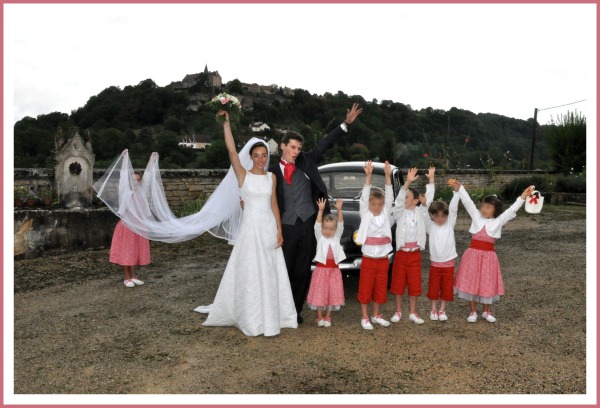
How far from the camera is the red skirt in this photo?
661 centimetres

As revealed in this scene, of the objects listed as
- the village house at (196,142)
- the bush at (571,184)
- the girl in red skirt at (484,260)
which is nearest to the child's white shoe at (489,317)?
the girl in red skirt at (484,260)

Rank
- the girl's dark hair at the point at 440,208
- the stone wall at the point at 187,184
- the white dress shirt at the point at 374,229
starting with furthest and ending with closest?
the stone wall at the point at 187,184
the girl's dark hair at the point at 440,208
the white dress shirt at the point at 374,229

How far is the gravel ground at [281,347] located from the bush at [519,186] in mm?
12514

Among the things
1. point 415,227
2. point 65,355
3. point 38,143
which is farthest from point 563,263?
point 38,143

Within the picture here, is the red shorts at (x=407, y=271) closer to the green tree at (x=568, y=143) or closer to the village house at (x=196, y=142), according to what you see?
the village house at (x=196, y=142)

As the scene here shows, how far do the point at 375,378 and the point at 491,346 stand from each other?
1.35 meters

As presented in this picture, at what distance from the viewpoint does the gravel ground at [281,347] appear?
11.9 feet

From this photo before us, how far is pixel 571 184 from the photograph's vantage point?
18.0 m

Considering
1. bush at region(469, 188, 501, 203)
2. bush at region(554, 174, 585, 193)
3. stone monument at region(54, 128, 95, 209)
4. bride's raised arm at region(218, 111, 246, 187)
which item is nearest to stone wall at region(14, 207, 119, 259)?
stone monument at region(54, 128, 95, 209)

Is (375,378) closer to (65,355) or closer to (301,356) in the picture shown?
(301,356)

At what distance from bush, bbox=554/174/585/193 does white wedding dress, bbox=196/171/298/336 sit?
16578 mm

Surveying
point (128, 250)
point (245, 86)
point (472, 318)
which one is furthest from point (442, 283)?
point (245, 86)

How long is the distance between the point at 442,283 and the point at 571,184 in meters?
15.6

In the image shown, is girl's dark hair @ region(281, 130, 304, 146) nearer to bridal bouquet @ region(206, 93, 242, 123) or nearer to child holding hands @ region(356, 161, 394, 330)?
bridal bouquet @ region(206, 93, 242, 123)
